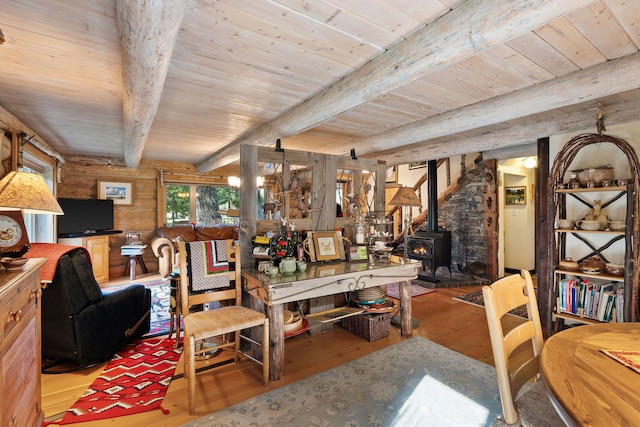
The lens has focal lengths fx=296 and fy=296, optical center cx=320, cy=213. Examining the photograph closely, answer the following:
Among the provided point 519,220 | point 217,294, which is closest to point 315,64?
point 217,294

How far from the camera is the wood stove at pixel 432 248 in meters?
5.12

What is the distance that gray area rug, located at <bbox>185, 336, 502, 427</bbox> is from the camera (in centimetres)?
187

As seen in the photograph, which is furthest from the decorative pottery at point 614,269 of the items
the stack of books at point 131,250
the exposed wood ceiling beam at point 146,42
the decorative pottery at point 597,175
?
the stack of books at point 131,250

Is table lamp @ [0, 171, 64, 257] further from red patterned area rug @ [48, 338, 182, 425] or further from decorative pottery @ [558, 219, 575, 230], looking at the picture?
decorative pottery @ [558, 219, 575, 230]

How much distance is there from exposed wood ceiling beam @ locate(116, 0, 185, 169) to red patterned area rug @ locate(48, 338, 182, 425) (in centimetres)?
211

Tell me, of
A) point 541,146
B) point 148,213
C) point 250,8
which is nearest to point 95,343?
point 250,8

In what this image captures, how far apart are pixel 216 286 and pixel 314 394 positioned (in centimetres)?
118

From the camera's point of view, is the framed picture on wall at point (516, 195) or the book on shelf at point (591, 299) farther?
the framed picture on wall at point (516, 195)

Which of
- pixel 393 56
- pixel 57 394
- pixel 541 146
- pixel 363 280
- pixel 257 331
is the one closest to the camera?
pixel 393 56

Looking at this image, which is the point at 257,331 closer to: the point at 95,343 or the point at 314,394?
the point at 314,394

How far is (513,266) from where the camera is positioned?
603 centimetres

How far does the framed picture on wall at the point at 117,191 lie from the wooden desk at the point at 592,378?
6.77 m

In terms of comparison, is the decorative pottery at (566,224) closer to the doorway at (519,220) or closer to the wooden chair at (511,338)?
the wooden chair at (511,338)

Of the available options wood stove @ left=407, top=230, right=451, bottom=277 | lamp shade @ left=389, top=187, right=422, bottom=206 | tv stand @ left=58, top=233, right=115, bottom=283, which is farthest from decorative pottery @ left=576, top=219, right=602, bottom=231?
tv stand @ left=58, top=233, right=115, bottom=283
